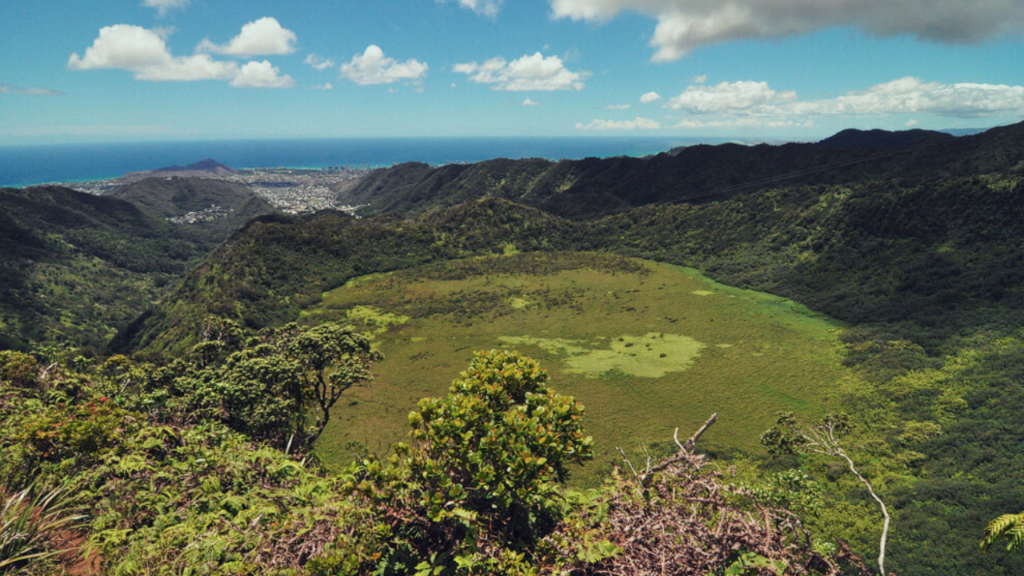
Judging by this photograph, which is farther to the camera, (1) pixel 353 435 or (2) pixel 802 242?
(2) pixel 802 242

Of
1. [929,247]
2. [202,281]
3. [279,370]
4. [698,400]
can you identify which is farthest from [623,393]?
[202,281]

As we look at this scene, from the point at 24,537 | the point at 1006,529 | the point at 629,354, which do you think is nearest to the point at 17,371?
the point at 24,537

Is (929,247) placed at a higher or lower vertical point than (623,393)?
higher

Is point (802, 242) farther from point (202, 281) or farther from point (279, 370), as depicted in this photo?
point (202, 281)

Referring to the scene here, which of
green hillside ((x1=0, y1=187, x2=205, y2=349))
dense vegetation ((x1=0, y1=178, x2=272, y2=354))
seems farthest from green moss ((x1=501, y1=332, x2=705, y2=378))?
green hillside ((x1=0, y1=187, x2=205, y2=349))

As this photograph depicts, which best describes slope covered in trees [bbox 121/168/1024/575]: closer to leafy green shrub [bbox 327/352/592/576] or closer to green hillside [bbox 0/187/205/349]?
leafy green shrub [bbox 327/352/592/576]

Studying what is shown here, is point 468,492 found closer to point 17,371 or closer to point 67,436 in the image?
point 67,436

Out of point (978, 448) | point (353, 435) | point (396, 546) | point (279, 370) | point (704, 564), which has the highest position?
point (704, 564)

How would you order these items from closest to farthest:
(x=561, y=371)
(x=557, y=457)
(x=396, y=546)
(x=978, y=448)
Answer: (x=396, y=546) < (x=557, y=457) < (x=978, y=448) < (x=561, y=371)
